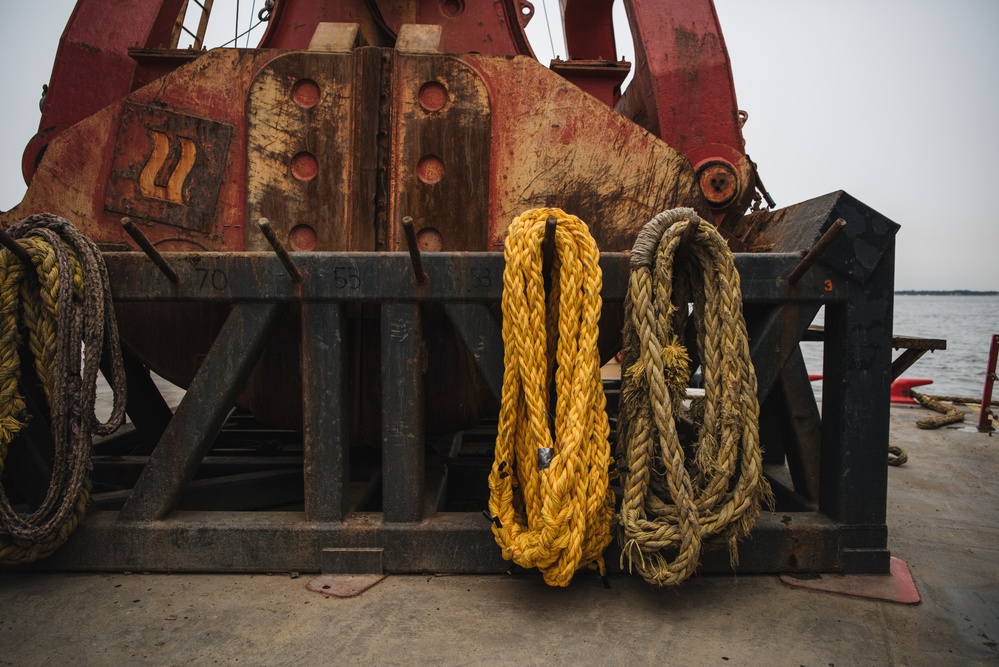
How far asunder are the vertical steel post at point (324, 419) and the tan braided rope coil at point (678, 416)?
831mm

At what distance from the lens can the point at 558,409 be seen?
178 centimetres

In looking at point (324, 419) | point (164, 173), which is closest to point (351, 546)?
point (324, 419)

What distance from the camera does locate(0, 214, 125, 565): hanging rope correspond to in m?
1.88

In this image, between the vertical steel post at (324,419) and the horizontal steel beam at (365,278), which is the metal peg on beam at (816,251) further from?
the vertical steel post at (324,419)

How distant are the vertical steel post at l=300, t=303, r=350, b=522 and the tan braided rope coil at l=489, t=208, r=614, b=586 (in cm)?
50

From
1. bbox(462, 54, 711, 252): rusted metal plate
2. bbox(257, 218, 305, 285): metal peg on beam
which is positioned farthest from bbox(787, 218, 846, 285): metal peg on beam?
bbox(257, 218, 305, 285): metal peg on beam

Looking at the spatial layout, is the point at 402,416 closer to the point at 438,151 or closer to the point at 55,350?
the point at 438,151

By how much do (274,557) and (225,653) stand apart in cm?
43

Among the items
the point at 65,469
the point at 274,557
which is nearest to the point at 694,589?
the point at 274,557

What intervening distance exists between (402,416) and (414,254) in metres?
0.49

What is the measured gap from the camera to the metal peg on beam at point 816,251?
1736 millimetres

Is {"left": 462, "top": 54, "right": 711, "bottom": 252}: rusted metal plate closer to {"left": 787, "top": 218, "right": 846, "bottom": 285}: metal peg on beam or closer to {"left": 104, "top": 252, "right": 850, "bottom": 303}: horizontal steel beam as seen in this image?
{"left": 104, "top": 252, "right": 850, "bottom": 303}: horizontal steel beam

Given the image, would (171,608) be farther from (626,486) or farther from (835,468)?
(835,468)

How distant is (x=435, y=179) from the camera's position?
2205mm
